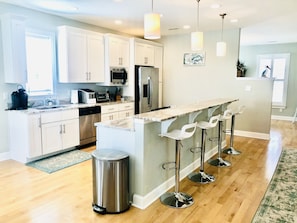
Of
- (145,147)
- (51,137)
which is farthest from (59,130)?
(145,147)

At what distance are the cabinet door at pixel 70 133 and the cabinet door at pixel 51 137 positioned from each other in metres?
0.08

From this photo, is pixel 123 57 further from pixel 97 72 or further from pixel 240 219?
pixel 240 219

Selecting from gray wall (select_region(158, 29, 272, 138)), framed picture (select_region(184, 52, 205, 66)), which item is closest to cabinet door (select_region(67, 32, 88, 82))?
gray wall (select_region(158, 29, 272, 138))

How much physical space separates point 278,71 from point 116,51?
6.42 metres

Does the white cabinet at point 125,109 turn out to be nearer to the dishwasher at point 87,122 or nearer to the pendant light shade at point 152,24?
the dishwasher at point 87,122

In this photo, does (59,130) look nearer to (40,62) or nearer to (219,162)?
(40,62)

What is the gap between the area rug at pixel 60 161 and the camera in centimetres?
381

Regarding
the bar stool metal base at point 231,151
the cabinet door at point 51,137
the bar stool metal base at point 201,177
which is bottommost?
the bar stool metal base at point 201,177

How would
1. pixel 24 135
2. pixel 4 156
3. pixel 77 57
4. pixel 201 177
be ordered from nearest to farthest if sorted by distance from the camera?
pixel 201 177, pixel 24 135, pixel 4 156, pixel 77 57

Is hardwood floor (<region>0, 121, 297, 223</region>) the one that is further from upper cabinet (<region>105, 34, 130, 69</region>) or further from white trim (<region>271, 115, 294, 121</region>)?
white trim (<region>271, 115, 294, 121</region>)

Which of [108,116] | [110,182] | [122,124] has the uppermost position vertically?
[122,124]

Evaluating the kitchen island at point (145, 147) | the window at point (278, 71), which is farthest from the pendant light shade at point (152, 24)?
the window at point (278, 71)

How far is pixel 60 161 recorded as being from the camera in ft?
13.4

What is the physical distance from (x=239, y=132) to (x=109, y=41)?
398 cm
